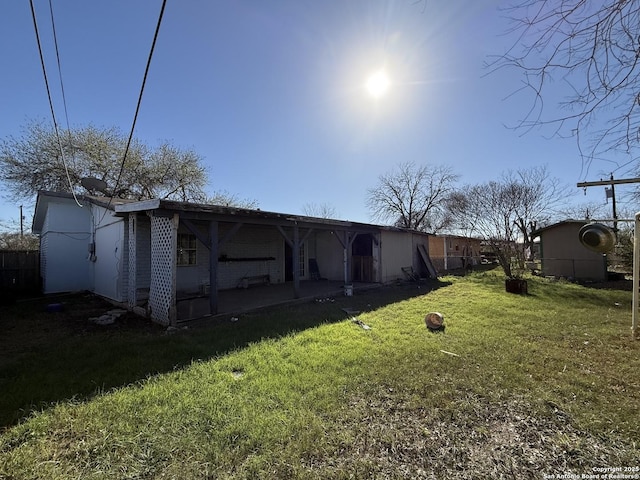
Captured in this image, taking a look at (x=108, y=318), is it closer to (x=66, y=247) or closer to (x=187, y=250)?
(x=187, y=250)

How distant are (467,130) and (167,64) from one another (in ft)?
19.1

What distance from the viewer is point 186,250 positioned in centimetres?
916

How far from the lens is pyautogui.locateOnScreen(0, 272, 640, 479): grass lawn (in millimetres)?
1992

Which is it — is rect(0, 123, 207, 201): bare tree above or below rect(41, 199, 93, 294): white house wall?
above

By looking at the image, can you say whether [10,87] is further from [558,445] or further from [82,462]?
[558,445]

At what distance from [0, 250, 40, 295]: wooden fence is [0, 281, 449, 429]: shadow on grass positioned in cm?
275

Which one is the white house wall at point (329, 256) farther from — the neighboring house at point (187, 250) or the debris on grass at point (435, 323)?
the debris on grass at point (435, 323)

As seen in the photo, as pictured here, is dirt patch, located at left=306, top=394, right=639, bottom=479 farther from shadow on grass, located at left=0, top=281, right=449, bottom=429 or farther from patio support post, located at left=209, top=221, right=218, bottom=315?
patio support post, located at left=209, top=221, right=218, bottom=315

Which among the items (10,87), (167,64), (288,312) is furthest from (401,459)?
(10,87)

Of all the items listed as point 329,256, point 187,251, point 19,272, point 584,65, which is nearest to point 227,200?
point 329,256

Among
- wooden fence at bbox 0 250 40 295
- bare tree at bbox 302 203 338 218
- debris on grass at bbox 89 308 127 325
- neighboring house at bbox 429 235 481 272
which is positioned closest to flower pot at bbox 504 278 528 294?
neighboring house at bbox 429 235 481 272

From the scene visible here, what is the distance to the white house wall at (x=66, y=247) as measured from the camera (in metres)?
9.60

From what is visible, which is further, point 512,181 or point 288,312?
point 512,181

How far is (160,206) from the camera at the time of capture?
531cm
